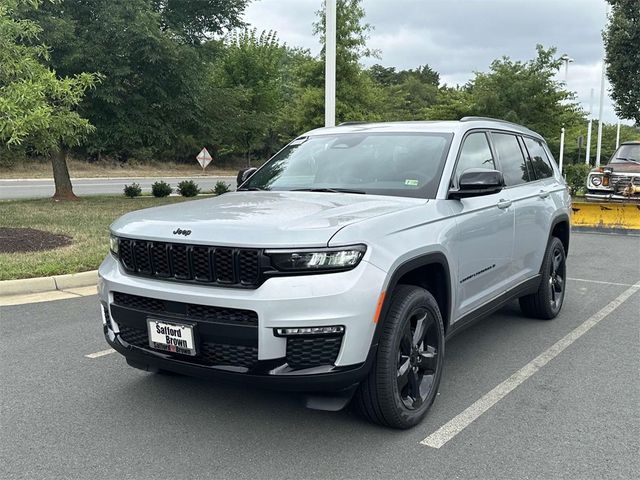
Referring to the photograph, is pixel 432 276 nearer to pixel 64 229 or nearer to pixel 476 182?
pixel 476 182

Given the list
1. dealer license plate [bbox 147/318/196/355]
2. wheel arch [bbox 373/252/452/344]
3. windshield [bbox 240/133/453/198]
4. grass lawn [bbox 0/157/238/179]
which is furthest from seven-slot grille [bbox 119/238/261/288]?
grass lawn [bbox 0/157/238/179]

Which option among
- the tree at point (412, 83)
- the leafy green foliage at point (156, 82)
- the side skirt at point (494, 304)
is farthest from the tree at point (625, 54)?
the tree at point (412, 83)

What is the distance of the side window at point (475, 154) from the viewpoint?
171 inches

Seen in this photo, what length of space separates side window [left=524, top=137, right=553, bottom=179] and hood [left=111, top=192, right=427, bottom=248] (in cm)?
244

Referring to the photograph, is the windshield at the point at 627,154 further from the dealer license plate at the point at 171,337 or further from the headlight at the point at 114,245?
the dealer license plate at the point at 171,337

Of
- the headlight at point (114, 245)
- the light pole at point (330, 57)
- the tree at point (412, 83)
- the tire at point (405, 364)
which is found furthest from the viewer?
the tree at point (412, 83)

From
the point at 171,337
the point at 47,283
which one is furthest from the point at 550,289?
the point at 47,283

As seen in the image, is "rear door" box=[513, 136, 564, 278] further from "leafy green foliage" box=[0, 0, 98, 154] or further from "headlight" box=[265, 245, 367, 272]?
"leafy green foliage" box=[0, 0, 98, 154]

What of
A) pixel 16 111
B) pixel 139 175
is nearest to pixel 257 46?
pixel 139 175

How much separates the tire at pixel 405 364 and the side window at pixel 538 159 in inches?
110

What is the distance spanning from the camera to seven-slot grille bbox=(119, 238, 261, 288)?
3039mm

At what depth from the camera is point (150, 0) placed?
16328 millimetres

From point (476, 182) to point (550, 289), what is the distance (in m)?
2.46

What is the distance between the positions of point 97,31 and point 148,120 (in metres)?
2.70
